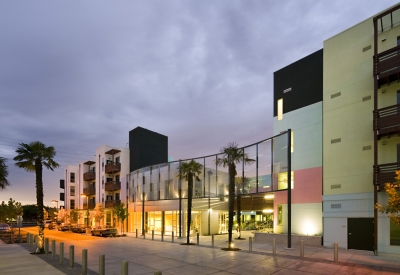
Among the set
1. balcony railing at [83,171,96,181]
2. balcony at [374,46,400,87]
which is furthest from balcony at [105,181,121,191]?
balcony at [374,46,400,87]

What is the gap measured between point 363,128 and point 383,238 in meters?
7.49

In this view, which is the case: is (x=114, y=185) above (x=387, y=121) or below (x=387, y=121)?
below

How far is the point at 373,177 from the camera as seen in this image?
19281mm

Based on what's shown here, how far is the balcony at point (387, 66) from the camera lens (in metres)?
18.8

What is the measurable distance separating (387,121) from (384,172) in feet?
10.8

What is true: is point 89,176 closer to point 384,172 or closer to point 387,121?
point 384,172

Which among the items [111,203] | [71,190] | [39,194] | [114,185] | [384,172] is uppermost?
[384,172]

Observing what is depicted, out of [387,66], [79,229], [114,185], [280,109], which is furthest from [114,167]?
[387,66]

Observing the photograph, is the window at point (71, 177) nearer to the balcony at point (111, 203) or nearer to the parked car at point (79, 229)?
the balcony at point (111, 203)

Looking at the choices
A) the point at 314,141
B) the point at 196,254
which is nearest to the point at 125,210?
the point at 196,254

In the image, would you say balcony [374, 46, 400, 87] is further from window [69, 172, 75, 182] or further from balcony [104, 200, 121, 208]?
window [69, 172, 75, 182]

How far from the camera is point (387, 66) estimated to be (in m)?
19.1

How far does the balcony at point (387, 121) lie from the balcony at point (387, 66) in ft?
6.53

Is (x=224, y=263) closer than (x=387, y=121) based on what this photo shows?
Yes
